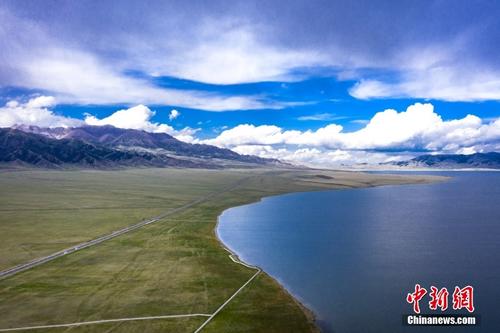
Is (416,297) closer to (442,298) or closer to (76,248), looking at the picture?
(442,298)

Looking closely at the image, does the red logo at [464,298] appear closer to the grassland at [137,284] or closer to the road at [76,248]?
the grassland at [137,284]

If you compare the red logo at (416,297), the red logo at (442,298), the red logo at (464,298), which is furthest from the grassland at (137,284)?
the red logo at (464,298)

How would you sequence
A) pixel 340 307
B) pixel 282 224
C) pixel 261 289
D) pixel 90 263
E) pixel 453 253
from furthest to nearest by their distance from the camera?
pixel 282 224 → pixel 453 253 → pixel 90 263 → pixel 261 289 → pixel 340 307

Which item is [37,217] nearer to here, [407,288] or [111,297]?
[111,297]

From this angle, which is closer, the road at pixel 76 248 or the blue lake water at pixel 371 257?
the blue lake water at pixel 371 257

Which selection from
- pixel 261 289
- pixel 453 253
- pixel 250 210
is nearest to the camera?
pixel 261 289

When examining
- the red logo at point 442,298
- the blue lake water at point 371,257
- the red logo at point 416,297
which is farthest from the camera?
the red logo at point 442,298

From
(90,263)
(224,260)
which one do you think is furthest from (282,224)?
(90,263)

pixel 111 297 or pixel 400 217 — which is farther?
pixel 400 217
